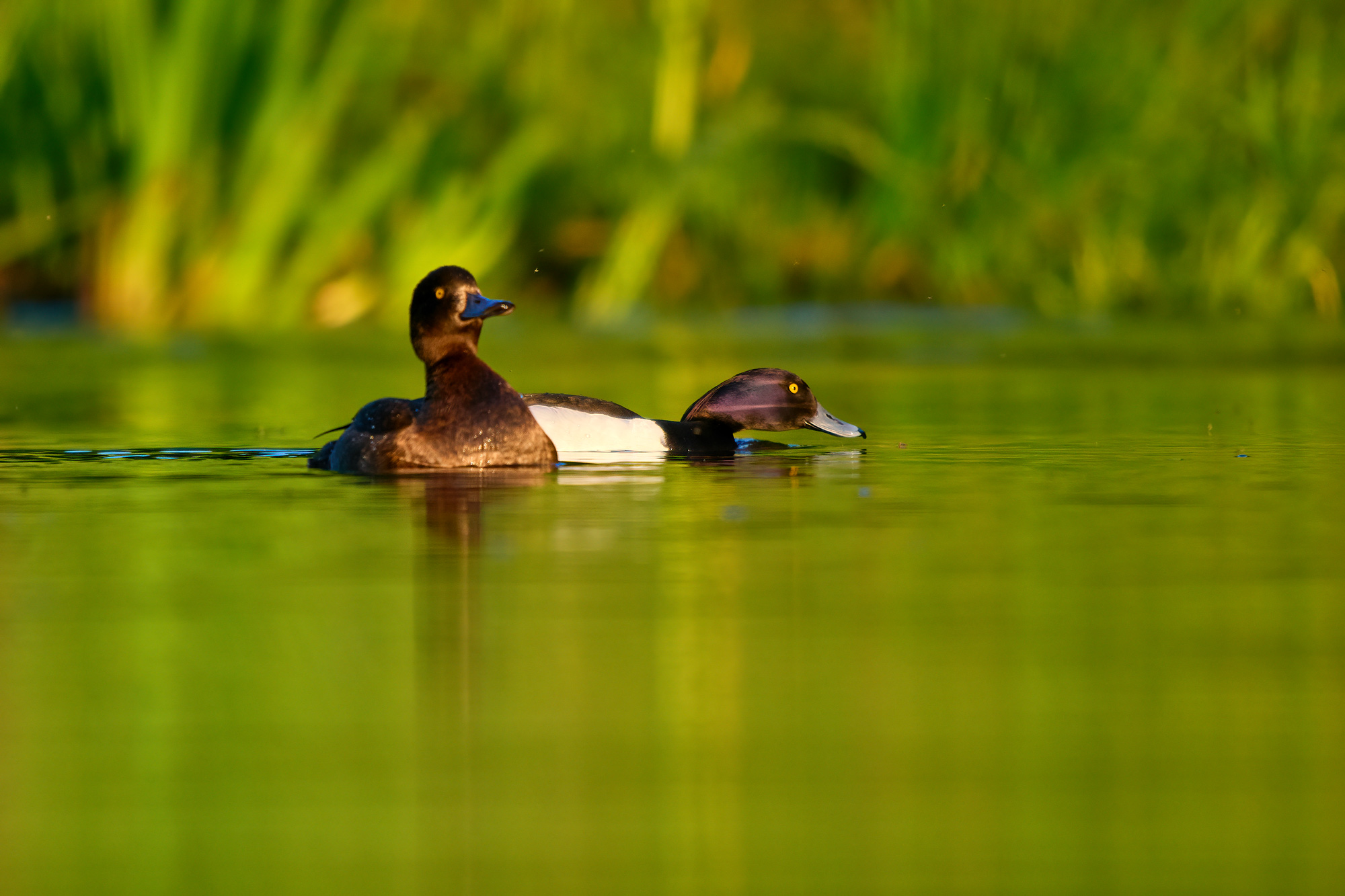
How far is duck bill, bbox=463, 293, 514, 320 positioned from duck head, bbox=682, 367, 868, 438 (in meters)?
1.05

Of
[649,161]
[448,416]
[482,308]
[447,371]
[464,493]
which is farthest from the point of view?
[649,161]

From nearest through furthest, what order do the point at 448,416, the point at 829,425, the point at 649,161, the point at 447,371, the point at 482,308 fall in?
the point at 448,416
the point at 447,371
the point at 482,308
the point at 829,425
the point at 649,161

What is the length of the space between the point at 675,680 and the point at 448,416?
13.2ft

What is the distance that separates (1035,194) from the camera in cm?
1600

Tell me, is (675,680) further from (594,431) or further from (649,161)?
(649,161)

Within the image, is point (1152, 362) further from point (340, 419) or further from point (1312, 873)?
point (1312, 873)

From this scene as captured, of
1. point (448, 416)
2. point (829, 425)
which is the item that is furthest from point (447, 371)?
point (829, 425)

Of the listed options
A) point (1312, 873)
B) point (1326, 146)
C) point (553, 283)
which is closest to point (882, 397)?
point (1326, 146)

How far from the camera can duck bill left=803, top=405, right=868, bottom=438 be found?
28.6 feet

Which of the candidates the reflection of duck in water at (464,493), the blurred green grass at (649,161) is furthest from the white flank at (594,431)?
the blurred green grass at (649,161)

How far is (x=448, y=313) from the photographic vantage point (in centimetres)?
798

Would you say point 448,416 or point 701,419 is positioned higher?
point 701,419

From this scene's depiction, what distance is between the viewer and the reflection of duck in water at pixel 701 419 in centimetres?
834

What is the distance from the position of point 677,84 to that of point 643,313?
2.43m
